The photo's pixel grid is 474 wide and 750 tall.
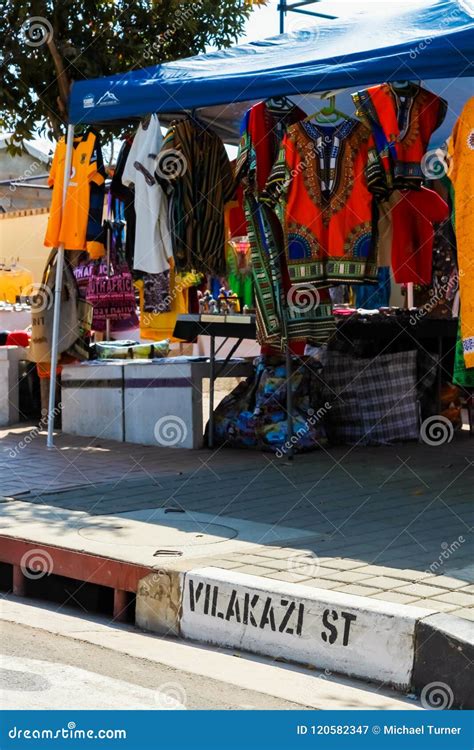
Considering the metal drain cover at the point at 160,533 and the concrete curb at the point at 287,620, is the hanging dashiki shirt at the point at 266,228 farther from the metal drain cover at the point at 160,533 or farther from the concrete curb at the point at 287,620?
the concrete curb at the point at 287,620

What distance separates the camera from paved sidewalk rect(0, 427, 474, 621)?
5.99 metres

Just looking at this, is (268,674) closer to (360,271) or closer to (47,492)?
(47,492)

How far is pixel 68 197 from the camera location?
1066 centimetres

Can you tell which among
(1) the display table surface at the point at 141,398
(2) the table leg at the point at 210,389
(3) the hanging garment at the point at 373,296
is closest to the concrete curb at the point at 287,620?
(2) the table leg at the point at 210,389

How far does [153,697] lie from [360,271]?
5079 mm

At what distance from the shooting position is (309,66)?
8.49 metres

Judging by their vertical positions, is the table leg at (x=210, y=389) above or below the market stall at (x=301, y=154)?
below

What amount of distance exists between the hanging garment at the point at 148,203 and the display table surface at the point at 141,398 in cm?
107

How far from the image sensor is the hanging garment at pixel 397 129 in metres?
8.73

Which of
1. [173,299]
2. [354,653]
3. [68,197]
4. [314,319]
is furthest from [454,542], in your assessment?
[68,197]

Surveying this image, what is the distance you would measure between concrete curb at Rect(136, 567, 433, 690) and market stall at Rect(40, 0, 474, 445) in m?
2.92

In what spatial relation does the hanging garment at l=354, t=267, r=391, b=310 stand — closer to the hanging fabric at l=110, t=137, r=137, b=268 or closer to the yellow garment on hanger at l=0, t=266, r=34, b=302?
the hanging fabric at l=110, t=137, r=137, b=268

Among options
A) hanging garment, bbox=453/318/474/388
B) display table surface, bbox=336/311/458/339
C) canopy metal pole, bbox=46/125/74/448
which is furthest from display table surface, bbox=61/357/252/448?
hanging garment, bbox=453/318/474/388

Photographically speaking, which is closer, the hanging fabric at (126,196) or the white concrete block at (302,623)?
the white concrete block at (302,623)
